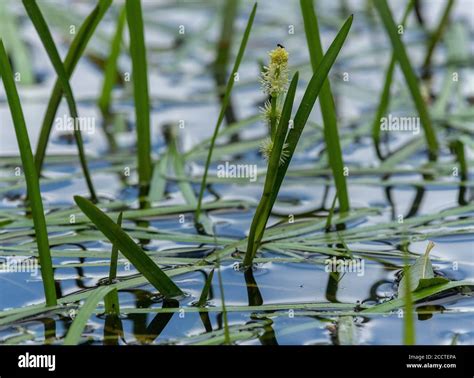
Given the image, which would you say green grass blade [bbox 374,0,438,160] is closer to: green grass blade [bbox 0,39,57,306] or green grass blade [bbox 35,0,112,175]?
green grass blade [bbox 35,0,112,175]

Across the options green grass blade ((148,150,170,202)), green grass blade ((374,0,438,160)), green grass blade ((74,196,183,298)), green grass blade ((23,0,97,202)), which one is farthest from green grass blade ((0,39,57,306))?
green grass blade ((374,0,438,160))

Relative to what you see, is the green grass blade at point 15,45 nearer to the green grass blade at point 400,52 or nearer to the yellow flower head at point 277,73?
the green grass blade at point 400,52

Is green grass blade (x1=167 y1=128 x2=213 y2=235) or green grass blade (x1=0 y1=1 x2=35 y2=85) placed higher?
green grass blade (x1=0 y1=1 x2=35 y2=85)

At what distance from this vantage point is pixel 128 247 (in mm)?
1336

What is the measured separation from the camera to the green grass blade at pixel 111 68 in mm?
2203

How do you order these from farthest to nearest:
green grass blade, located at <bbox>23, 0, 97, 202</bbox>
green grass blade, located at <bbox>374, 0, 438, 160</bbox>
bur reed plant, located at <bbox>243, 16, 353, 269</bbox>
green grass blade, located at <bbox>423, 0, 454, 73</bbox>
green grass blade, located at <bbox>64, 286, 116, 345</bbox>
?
green grass blade, located at <bbox>423, 0, 454, 73</bbox>
green grass blade, located at <bbox>374, 0, 438, 160</bbox>
green grass blade, located at <bbox>23, 0, 97, 202</bbox>
bur reed plant, located at <bbox>243, 16, 353, 269</bbox>
green grass blade, located at <bbox>64, 286, 116, 345</bbox>

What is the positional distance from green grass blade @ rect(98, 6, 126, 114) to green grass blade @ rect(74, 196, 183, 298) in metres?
0.95

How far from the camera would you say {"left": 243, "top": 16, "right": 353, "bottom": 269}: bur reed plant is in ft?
4.36

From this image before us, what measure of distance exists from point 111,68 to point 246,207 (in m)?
0.65

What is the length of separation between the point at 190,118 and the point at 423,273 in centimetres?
113

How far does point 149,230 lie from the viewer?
5.69 feet

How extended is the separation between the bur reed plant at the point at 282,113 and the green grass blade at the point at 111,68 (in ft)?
2.86
